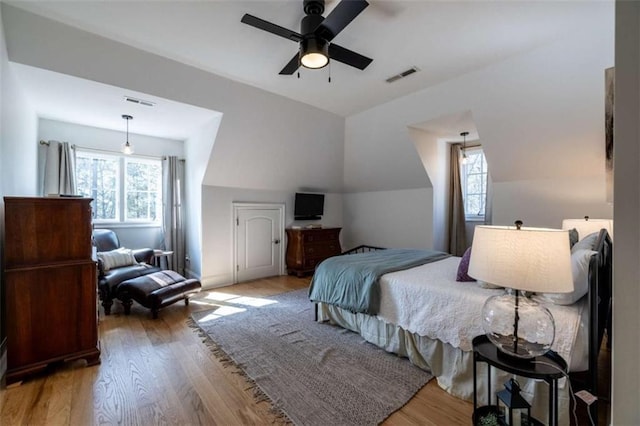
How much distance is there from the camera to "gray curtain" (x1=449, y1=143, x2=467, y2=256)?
5176 mm

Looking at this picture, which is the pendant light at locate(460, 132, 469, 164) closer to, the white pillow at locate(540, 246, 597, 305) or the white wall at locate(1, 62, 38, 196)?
the white pillow at locate(540, 246, 597, 305)

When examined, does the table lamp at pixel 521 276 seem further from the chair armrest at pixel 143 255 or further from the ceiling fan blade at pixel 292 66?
the chair armrest at pixel 143 255

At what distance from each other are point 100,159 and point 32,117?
1.07 meters

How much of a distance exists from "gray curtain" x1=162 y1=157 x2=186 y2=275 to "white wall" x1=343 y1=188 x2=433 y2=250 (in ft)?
11.3

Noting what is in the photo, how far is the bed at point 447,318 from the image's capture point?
1521 millimetres

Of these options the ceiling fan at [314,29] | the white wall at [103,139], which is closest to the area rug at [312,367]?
the ceiling fan at [314,29]

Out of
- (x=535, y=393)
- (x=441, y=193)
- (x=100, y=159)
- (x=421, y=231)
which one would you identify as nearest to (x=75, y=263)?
(x=100, y=159)

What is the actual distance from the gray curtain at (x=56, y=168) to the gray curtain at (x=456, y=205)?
6.27 metres

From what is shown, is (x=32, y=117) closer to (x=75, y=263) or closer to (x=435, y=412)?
(x=75, y=263)

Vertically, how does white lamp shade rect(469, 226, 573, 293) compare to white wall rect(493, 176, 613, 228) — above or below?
below

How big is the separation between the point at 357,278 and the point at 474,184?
397 centimetres

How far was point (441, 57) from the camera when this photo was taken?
2898 millimetres

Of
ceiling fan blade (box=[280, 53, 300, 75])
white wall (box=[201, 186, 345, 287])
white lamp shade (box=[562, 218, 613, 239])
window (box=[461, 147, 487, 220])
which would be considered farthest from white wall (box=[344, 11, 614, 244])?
white wall (box=[201, 186, 345, 287])

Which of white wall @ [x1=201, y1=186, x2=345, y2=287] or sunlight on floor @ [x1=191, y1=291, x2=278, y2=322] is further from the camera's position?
white wall @ [x1=201, y1=186, x2=345, y2=287]
